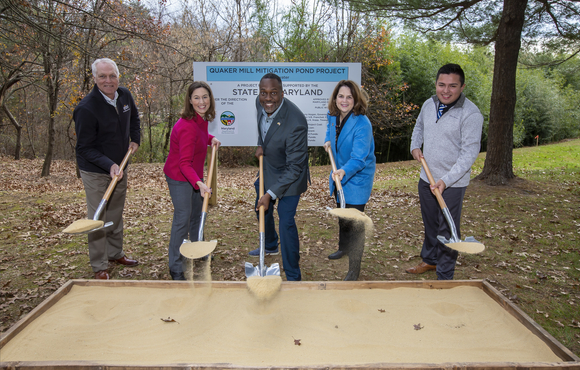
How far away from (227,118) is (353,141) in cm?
292

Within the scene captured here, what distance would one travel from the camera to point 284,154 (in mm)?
3379

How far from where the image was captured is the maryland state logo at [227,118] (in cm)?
589

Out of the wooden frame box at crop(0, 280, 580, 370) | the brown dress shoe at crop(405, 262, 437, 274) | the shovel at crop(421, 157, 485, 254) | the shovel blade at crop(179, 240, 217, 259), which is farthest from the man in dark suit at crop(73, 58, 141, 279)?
the brown dress shoe at crop(405, 262, 437, 274)

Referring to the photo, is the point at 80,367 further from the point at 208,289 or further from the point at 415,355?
the point at 415,355

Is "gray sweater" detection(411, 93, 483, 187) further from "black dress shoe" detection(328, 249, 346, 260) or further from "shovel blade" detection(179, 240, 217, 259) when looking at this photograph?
"shovel blade" detection(179, 240, 217, 259)

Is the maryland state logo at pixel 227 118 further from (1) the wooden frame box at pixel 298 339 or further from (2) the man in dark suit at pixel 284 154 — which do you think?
(1) the wooden frame box at pixel 298 339

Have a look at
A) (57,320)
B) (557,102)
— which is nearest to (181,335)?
(57,320)

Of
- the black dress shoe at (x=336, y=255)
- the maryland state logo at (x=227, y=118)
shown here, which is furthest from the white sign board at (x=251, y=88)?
the black dress shoe at (x=336, y=255)

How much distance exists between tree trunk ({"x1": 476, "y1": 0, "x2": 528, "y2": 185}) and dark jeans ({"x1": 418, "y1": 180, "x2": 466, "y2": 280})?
15.6 ft

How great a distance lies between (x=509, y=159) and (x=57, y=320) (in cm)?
804

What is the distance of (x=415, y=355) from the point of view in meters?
2.26

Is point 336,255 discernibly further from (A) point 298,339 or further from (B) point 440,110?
(A) point 298,339

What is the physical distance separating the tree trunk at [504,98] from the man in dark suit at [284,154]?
595 centimetres

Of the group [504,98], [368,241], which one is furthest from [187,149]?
[504,98]
